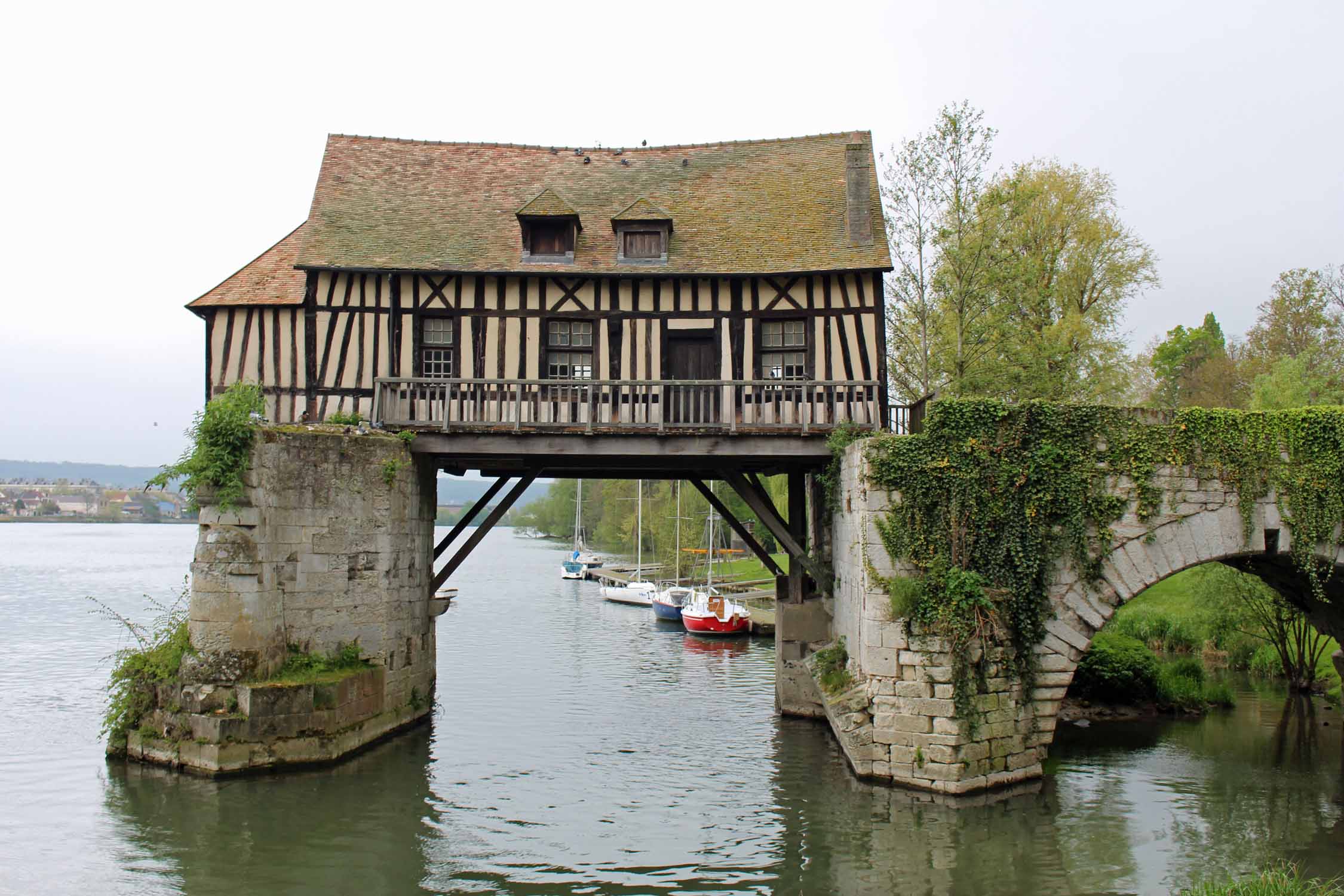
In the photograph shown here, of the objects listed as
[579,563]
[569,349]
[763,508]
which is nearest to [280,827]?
[763,508]

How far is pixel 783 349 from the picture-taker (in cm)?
1462

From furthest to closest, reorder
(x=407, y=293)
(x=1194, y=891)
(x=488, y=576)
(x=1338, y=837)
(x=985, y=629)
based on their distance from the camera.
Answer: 1. (x=488, y=576)
2. (x=407, y=293)
3. (x=985, y=629)
4. (x=1338, y=837)
5. (x=1194, y=891)

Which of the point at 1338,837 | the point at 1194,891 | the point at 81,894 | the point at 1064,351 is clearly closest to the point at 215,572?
the point at 81,894

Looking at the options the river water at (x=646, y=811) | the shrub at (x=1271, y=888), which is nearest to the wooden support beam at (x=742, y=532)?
the river water at (x=646, y=811)

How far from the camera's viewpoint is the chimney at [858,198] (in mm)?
14727

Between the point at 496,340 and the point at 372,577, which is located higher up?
the point at 496,340

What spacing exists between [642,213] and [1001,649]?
8015 mm

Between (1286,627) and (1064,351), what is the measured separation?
6.92 metres

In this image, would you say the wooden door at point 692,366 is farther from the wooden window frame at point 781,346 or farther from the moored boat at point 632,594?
the moored boat at point 632,594

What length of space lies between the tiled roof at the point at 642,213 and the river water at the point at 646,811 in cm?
773

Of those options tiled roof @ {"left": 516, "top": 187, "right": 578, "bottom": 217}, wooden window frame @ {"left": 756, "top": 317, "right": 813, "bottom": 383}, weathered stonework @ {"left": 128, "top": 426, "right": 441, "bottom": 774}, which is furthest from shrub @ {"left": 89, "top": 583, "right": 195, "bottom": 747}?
wooden window frame @ {"left": 756, "top": 317, "right": 813, "bottom": 383}

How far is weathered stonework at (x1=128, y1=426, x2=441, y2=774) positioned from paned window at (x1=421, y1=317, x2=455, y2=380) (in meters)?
1.76

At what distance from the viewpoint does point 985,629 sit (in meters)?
10.9

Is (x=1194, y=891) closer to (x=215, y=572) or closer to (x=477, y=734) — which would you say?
(x=477, y=734)
